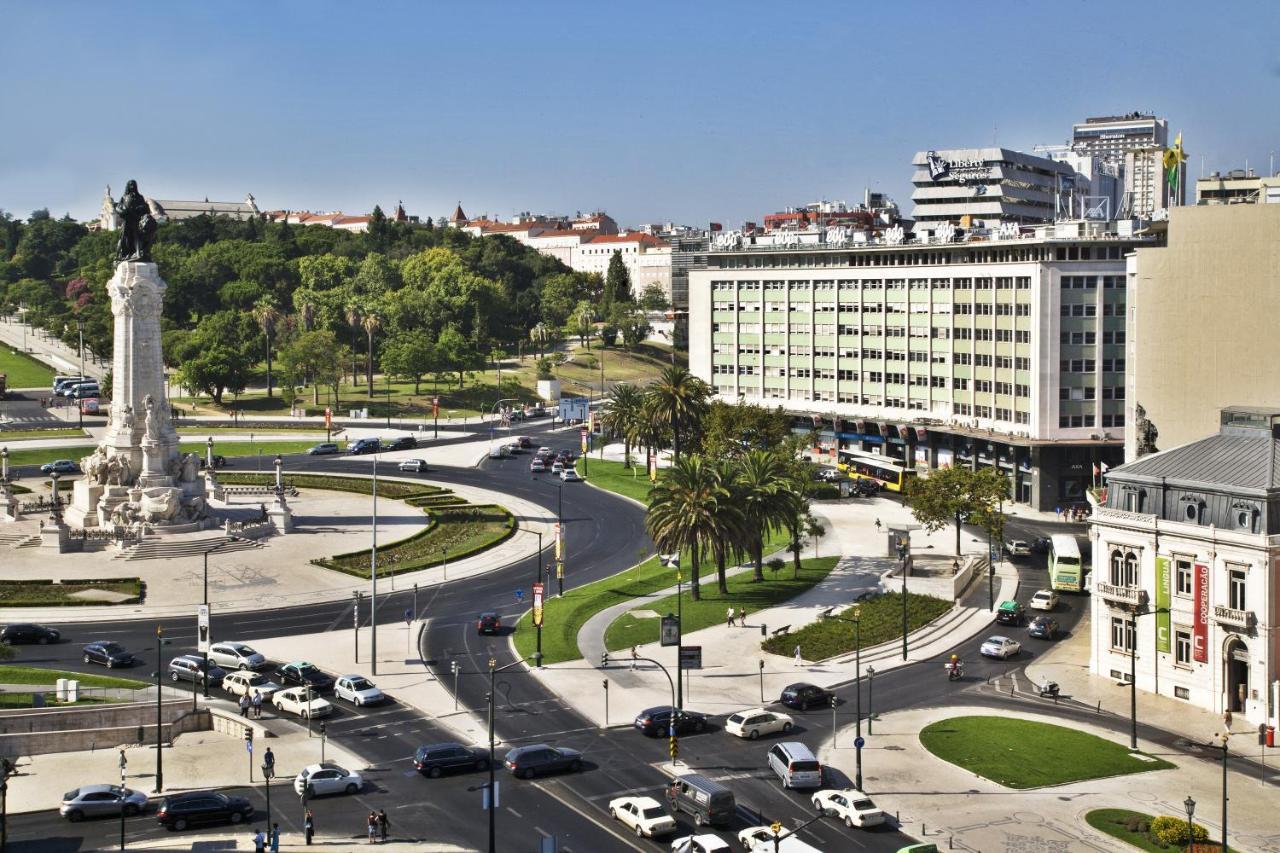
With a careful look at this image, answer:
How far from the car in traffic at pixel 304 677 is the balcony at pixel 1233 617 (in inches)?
1799

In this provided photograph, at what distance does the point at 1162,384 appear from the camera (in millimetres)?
101562

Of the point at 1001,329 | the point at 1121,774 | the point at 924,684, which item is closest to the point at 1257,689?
the point at 1121,774

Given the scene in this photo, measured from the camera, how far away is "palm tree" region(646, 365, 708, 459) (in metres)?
132

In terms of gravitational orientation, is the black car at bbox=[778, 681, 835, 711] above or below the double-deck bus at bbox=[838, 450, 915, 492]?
below

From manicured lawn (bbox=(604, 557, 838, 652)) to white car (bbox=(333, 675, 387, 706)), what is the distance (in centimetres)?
1557

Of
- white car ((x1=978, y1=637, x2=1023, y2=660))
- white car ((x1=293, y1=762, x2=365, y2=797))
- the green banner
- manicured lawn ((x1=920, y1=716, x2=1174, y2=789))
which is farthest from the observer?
white car ((x1=978, y1=637, x2=1023, y2=660))

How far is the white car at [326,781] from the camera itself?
58.7 metres

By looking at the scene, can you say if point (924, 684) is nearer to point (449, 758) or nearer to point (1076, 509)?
point (449, 758)

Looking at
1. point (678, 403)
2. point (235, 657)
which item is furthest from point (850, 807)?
point (678, 403)

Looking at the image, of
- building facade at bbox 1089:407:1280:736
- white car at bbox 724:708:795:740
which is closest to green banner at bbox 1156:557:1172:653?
building facade at bbox 1089:407:1280:736

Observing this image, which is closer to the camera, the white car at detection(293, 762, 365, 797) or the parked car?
the white car at detection(293, 762, 365, 797)

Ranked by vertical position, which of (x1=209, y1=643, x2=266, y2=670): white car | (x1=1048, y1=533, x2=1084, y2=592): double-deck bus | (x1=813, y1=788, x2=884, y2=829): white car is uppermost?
(x1=1048, y1=533, x2=1084, y2=592): double-deck bus

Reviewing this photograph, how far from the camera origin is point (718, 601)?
93.8m

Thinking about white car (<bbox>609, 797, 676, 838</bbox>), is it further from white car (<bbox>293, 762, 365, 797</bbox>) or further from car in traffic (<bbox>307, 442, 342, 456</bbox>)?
car in traffic (<bbox>307, 442, 342, 456</bbox>)
